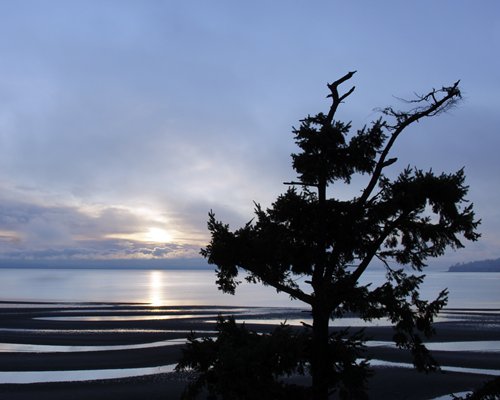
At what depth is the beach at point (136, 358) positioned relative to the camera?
2547cm

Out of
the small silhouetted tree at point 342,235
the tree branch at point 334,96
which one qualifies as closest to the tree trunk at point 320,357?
the small silhouetted tree at point 342,235

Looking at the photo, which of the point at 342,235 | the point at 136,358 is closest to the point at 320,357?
the point at 342,235

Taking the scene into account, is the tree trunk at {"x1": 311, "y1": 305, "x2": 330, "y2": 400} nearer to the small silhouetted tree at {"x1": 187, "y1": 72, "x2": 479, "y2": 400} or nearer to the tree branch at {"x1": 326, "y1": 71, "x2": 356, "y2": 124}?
the small silhouetted tree at {"x1": 187, "y1": 72, "x2": 479, "y2": 400}

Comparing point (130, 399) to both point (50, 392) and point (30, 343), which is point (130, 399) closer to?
point (50, 392)

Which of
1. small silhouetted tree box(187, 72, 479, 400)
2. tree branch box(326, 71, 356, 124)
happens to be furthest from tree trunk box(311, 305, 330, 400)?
tree branch box(326, 71, 356, 124)

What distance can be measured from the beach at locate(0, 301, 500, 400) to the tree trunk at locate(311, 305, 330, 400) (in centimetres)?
321

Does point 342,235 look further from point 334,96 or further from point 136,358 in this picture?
point 136,358

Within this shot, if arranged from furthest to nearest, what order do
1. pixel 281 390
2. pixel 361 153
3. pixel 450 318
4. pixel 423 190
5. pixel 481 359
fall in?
pixel 450 318
pixel 481 359
pixel 361 153
pixel 423 190
pixel 281 390

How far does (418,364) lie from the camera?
10.8 m

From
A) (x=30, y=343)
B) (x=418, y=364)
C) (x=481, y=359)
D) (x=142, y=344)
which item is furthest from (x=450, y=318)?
(x=418, y=364)

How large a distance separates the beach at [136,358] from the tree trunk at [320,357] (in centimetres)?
321

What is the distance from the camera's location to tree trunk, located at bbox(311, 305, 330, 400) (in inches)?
400

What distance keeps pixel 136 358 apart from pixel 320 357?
2740cm

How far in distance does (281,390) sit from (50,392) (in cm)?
1902
